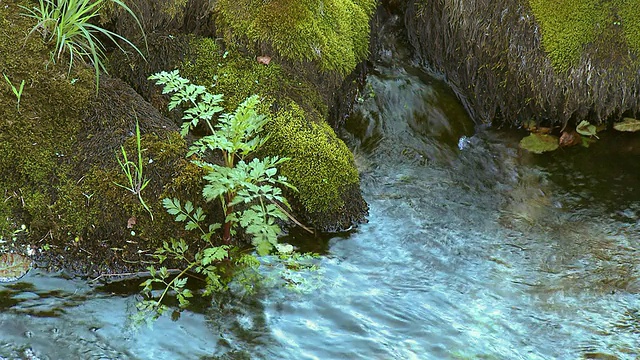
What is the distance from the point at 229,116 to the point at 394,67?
2608 millimetres

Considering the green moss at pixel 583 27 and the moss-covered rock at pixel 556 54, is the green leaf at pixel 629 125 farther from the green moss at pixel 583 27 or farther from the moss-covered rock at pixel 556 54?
the green moss at pixel 583 27

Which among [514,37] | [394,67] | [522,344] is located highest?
[514,37]

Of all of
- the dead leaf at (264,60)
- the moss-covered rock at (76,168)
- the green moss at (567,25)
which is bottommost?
the moss-covered rock at (76,168)

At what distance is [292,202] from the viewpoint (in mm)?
4395

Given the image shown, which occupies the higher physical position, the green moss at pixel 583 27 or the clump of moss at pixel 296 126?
the green moss at pixel 583 27

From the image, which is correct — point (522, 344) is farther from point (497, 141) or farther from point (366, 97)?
point (366, 97)

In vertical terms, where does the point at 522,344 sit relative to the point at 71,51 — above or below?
below

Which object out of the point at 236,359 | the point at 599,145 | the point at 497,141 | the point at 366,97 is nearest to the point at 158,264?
the point at 236,359

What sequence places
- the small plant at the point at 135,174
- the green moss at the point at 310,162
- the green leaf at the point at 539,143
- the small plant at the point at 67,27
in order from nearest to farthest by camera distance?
1. the small plant at the point at 135,174
2. the small plant at the point at 67,27
3. the green moss at the point at 310,162
4. the green leaf at the point at 539,143

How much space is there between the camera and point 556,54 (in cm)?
522

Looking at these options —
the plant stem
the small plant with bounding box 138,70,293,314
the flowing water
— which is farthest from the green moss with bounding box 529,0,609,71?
the plant stem

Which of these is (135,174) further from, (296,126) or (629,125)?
(629,125)

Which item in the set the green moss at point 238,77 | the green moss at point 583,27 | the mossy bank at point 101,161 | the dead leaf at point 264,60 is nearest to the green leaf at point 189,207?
the mossy bank at point 101,161

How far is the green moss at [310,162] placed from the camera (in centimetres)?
437
